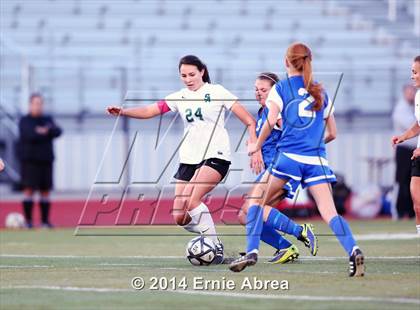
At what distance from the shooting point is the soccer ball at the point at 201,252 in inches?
383

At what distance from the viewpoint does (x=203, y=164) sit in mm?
10031

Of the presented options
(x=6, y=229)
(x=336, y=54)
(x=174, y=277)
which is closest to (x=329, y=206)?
(x=174, y=277)

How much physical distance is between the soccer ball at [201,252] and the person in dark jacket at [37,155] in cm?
801

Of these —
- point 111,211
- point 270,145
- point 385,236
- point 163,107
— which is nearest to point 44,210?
point 111,211

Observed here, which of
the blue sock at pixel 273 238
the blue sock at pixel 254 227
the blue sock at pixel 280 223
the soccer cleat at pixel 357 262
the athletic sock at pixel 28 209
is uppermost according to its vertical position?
the blue sock at pixel 254 227

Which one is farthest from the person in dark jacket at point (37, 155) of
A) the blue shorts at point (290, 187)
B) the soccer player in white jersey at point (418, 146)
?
the blue shorts at point (290, 187)

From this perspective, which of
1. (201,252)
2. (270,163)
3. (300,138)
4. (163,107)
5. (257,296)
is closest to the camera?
(257,296)

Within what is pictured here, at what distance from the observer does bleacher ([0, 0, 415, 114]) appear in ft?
69.4

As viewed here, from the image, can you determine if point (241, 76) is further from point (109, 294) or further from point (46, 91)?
point (109, 294)

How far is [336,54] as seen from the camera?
24.2m

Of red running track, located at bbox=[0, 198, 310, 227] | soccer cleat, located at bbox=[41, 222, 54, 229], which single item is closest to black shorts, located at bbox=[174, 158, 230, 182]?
soccer cleat, located at bbox=[41, 222, 54, 229]

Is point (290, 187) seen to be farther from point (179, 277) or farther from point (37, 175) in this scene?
point (37, 175)

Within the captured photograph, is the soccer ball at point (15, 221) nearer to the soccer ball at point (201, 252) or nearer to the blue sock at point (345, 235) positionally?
the soccer ball at point (201, 252)

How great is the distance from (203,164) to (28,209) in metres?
8.15
